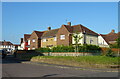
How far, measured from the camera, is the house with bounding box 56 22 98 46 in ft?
139

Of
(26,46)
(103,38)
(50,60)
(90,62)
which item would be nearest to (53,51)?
(50,60)

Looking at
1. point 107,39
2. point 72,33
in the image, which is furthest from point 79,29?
point 107,39

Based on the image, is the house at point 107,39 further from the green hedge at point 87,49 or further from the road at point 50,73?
the road at point 50,73

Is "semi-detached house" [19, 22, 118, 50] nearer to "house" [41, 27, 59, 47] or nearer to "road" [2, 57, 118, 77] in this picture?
"house" [41, 27, 59, 47]

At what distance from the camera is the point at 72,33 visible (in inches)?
1672

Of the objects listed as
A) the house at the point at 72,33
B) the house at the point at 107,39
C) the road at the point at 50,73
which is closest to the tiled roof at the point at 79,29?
the house at the point at 72,33

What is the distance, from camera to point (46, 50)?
35.2m

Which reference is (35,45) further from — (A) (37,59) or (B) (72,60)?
(B) (72,60)

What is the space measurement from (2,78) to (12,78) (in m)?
0.69

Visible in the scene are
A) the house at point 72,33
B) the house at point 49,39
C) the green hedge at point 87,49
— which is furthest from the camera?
the house at point 49,39

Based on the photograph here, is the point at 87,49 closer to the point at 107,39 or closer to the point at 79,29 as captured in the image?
the point at 79,29

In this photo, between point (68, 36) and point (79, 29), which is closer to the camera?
point (68, 36)

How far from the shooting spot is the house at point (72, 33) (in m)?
42.5

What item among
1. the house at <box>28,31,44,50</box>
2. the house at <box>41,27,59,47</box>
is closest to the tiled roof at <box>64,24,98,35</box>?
the house at <box>41,27,59,47</box>
